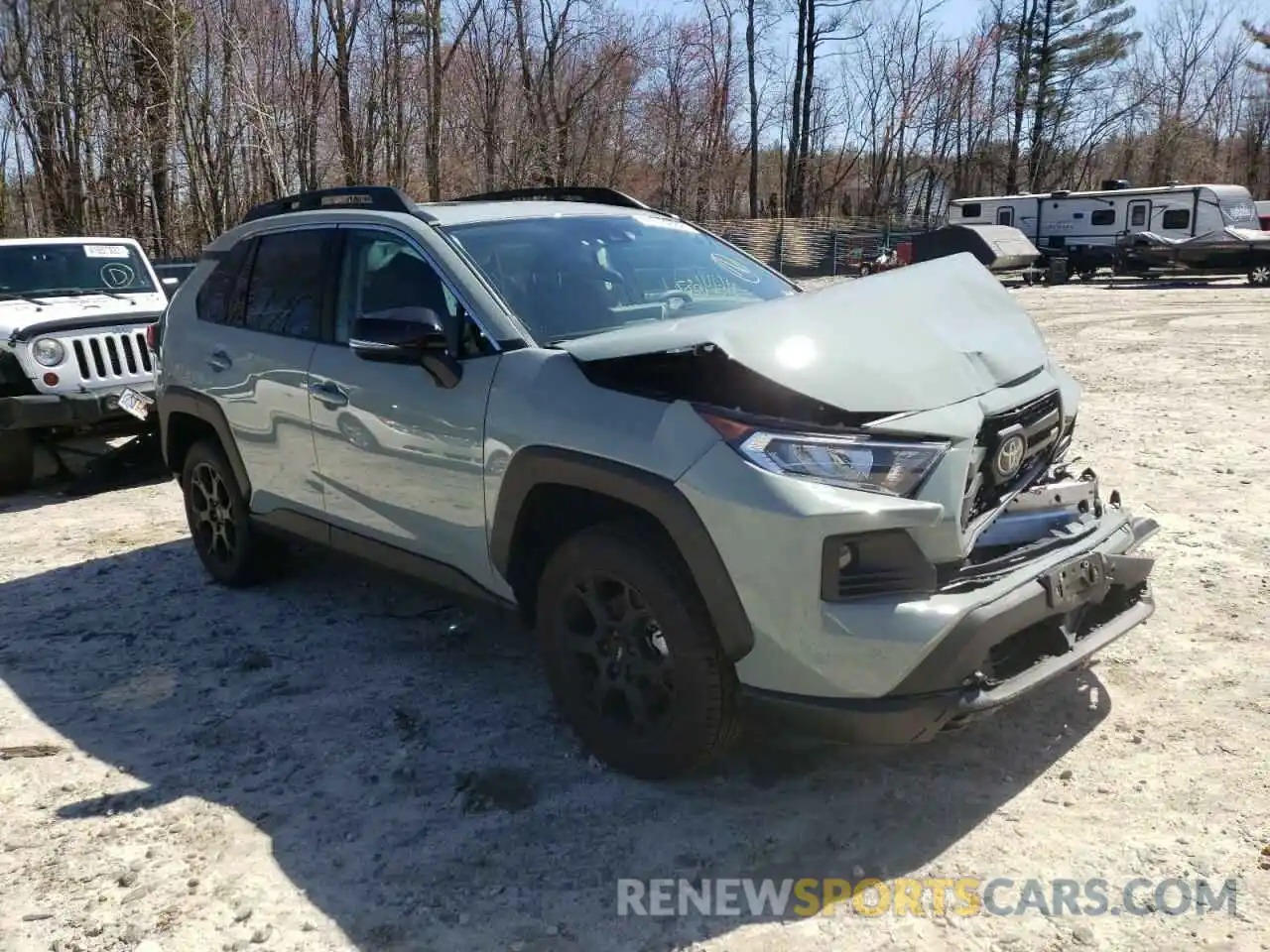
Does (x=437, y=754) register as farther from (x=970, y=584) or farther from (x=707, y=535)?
(x=970, y=584)

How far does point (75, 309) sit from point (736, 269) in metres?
5.80

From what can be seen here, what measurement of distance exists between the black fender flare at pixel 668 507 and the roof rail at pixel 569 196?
1.83m

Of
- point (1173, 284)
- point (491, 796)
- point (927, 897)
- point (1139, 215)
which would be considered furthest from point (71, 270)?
point (1139, 215)

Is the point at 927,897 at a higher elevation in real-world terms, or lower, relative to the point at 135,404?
lower

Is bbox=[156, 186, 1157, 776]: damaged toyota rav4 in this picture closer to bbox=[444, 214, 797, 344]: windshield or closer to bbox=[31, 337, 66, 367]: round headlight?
bbox=[444, 214, 797, 344]: windshield

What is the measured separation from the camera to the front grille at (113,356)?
7.51 m

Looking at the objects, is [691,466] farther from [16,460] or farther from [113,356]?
[16,460]

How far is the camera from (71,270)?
844cm

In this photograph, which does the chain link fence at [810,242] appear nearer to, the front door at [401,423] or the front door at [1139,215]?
the front door at [1139,215]

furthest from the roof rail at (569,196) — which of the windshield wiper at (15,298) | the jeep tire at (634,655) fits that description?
the windshield wiper at (15,298)

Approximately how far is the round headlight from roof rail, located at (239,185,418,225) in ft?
10.4

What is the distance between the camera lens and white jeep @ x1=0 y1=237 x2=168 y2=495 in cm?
722

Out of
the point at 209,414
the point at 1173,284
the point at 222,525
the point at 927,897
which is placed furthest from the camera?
the point at 1173,284

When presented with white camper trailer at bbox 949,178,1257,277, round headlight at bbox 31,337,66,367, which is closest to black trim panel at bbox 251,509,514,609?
round headlight at bbox 31,337,66,367
